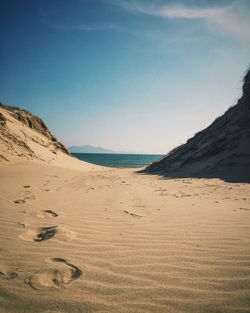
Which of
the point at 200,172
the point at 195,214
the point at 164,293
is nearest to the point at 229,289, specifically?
the point at 164,293

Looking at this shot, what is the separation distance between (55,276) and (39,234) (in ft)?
4.03

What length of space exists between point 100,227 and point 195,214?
6.34 ft

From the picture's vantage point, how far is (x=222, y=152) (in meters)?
13.5

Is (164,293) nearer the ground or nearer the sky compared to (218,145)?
nearer the ground

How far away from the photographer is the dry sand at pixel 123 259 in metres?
1.92

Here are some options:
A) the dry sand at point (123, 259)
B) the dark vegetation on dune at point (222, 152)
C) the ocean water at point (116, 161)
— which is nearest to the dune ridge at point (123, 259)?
the dry sand at point (123, 259)

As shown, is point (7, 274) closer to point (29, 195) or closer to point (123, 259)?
point (123, 259)

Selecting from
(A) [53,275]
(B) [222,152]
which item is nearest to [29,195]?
(A) [53,275]

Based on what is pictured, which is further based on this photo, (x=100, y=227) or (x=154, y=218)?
(x=154, y=218)

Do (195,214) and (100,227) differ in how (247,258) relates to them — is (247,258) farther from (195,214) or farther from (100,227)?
(100,227)

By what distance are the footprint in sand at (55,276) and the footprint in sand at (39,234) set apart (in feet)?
2.37

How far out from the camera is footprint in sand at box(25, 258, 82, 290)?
2.12 meters

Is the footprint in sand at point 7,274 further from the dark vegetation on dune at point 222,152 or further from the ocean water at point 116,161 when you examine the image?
the ocean water at point 116,161

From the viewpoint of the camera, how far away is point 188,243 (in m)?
3.06
